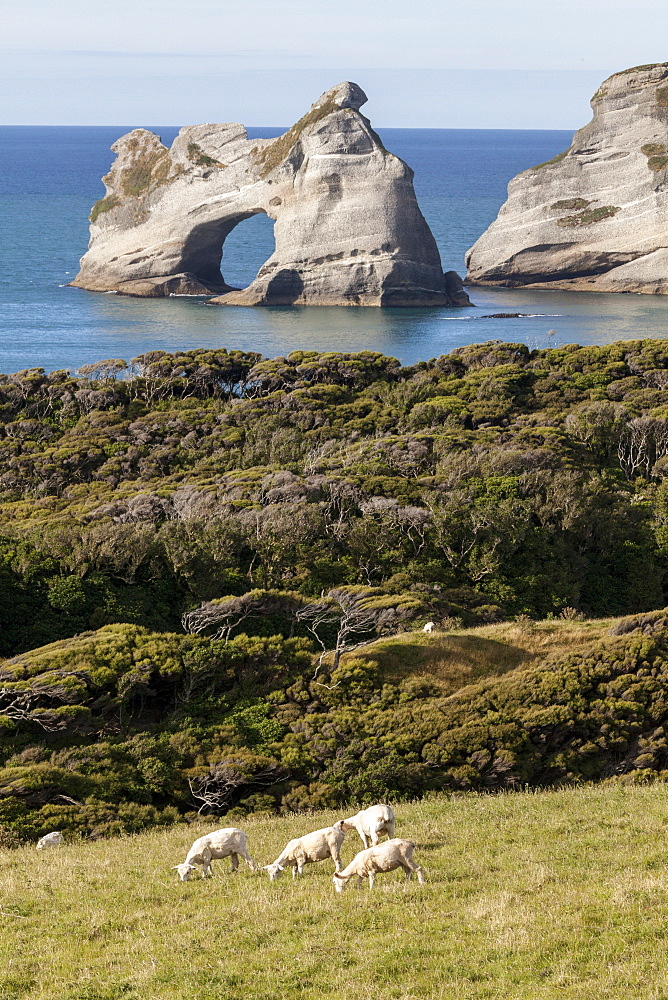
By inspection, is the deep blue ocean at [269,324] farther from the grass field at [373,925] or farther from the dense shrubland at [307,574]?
the grass field at [373,925]

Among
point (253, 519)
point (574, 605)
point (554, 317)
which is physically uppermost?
point (554, 317)

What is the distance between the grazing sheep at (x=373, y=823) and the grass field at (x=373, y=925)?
652mm

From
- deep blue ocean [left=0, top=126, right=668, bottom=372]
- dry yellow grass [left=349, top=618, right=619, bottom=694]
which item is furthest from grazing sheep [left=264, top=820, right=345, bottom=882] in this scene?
deep blue ocean [left=0, top=126, right=668, bottom=372]

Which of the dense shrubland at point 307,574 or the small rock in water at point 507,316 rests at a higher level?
the small rock in water at point 507,316

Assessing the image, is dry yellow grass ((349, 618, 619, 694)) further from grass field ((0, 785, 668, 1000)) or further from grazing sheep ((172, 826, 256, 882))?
grazing sheep ((172, 826, 256, 882))

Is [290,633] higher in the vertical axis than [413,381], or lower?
lower

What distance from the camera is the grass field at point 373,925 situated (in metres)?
11.3

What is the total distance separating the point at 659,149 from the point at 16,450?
4163 inches

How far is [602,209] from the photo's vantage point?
134m

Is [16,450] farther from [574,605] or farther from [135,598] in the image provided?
[574,605]

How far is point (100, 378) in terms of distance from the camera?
215 ft

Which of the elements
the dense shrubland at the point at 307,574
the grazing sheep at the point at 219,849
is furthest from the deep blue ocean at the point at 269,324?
the grazing sheep at the point at 219,849

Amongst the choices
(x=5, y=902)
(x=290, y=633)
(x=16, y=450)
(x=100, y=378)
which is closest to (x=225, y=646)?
(x=290, y=633)

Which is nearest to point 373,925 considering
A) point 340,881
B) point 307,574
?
point 340,881
